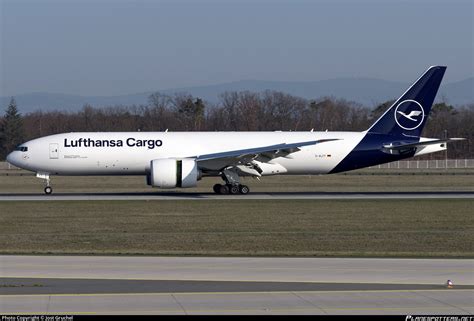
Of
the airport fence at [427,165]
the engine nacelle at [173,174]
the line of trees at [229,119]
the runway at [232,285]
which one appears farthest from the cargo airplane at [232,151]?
the line of trees at [229,119]

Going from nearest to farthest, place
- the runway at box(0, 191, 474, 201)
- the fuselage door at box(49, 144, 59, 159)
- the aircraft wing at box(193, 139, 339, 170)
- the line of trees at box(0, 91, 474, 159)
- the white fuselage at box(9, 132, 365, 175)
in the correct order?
1. the runway at box(0, 191, 474, 201)
2. the aircraft wing at box(193, 139, 339, 170)
3. the white fuselage at box(9, 132, 365, 175)
4. the fuselage door at box(49, 144, 59, 159)
5. the line of trees at box(0, 91, 474, 159)

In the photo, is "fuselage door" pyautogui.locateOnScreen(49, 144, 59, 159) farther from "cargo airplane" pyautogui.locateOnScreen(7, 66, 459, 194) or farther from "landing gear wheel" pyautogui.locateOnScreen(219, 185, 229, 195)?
"landing gear wheel" pyautogui.locateOnScreen(219, 185, 229, 195)

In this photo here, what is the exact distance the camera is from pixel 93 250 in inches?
865

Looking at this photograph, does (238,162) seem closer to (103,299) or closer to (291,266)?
(291,266)

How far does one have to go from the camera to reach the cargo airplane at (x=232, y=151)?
43.1 meters

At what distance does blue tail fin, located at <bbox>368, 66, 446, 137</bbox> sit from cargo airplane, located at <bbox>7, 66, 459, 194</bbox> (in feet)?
0.16

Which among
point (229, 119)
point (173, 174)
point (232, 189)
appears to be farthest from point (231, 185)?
point (229, 119)

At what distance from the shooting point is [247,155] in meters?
41.9

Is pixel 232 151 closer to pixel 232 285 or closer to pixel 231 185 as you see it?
pixel 231 185

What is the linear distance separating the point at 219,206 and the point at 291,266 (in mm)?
17951

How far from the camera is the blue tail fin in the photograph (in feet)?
148

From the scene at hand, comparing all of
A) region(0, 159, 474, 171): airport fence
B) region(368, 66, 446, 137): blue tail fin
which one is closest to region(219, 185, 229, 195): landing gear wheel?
region(368, 66, 446, 137): blue tail fin

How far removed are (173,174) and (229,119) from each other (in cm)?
7441

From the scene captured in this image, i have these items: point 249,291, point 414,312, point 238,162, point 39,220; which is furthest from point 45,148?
point 414,312
